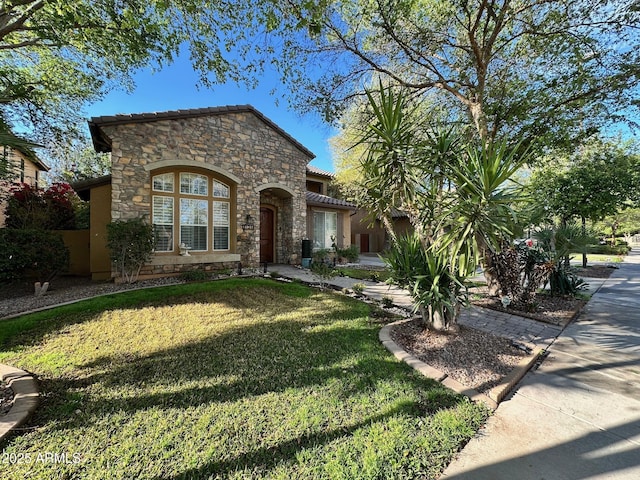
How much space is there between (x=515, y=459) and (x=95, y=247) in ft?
33.9

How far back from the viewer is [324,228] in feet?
44.9

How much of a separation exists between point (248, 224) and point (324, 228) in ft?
16.1

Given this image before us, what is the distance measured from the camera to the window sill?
7887 mm

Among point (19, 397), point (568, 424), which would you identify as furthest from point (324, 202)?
point (19, 397)

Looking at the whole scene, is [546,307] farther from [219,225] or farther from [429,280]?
[219,225]

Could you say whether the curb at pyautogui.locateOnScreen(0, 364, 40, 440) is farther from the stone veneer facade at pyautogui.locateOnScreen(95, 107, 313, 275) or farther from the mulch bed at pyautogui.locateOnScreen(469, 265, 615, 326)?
the mulch bed at pyautogui.locateOnScreen(469, 265, 615, 326)

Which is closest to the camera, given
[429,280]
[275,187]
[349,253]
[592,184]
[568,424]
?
[568,424]

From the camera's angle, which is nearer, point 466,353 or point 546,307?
point 466,353

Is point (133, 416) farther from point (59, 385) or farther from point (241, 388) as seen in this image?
point (59, 385)

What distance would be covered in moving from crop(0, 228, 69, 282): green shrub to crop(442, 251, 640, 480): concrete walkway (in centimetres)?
942

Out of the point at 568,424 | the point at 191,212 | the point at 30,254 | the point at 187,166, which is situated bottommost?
the point at 568,424

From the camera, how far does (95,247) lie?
7.84m

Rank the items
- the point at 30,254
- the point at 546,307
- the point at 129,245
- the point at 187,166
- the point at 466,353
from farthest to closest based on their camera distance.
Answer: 1. the point at 187,166
2. the point at 129,245
3. the point at 30,254
4. the point at 546,307
5. the point at 466,353

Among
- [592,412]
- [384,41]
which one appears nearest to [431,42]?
[384,41]
